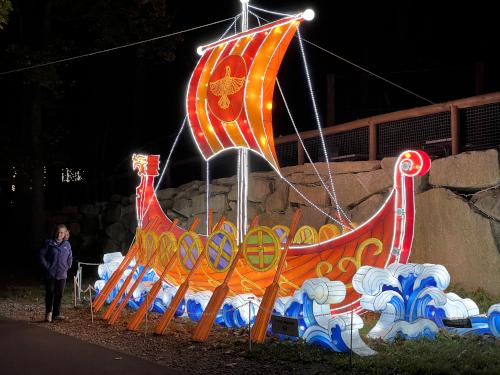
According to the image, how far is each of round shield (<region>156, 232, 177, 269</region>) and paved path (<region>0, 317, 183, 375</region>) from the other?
2063 millimetres

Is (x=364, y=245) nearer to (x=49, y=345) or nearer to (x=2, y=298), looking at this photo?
(x=49, y=345)

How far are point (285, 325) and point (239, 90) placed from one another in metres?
3.94

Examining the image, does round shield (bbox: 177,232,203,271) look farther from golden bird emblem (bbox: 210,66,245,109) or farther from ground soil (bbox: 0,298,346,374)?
golden bird emblem (bbox: 210,66,245,109)

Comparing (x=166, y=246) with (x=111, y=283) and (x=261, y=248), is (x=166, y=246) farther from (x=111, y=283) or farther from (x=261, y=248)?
(x=261, y=248)

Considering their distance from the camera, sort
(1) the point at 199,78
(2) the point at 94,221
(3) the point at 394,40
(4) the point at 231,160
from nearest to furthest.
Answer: (1) the point at 199,78
(4) the point at 231,160
(3) the point at 394,40
(2) the point at 94,221

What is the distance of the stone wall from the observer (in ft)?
32.4

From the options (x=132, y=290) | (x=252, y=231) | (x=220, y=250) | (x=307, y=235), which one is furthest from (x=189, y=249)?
(x=307, y=235)

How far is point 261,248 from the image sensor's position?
8.68 metres

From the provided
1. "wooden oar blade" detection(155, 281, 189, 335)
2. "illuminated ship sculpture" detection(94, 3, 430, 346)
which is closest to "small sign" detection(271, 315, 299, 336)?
"illuminated ship sculpture" detection(94, 3, 430, 346)

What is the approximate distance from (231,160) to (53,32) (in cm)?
773

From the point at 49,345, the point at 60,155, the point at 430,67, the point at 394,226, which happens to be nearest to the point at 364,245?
the point at 394,226

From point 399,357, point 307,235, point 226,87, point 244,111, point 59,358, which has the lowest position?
point 59,358

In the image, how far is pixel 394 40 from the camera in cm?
1941

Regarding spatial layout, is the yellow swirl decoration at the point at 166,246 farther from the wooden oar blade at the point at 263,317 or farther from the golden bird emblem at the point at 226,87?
the wooden oar blade at the point at 263,317
